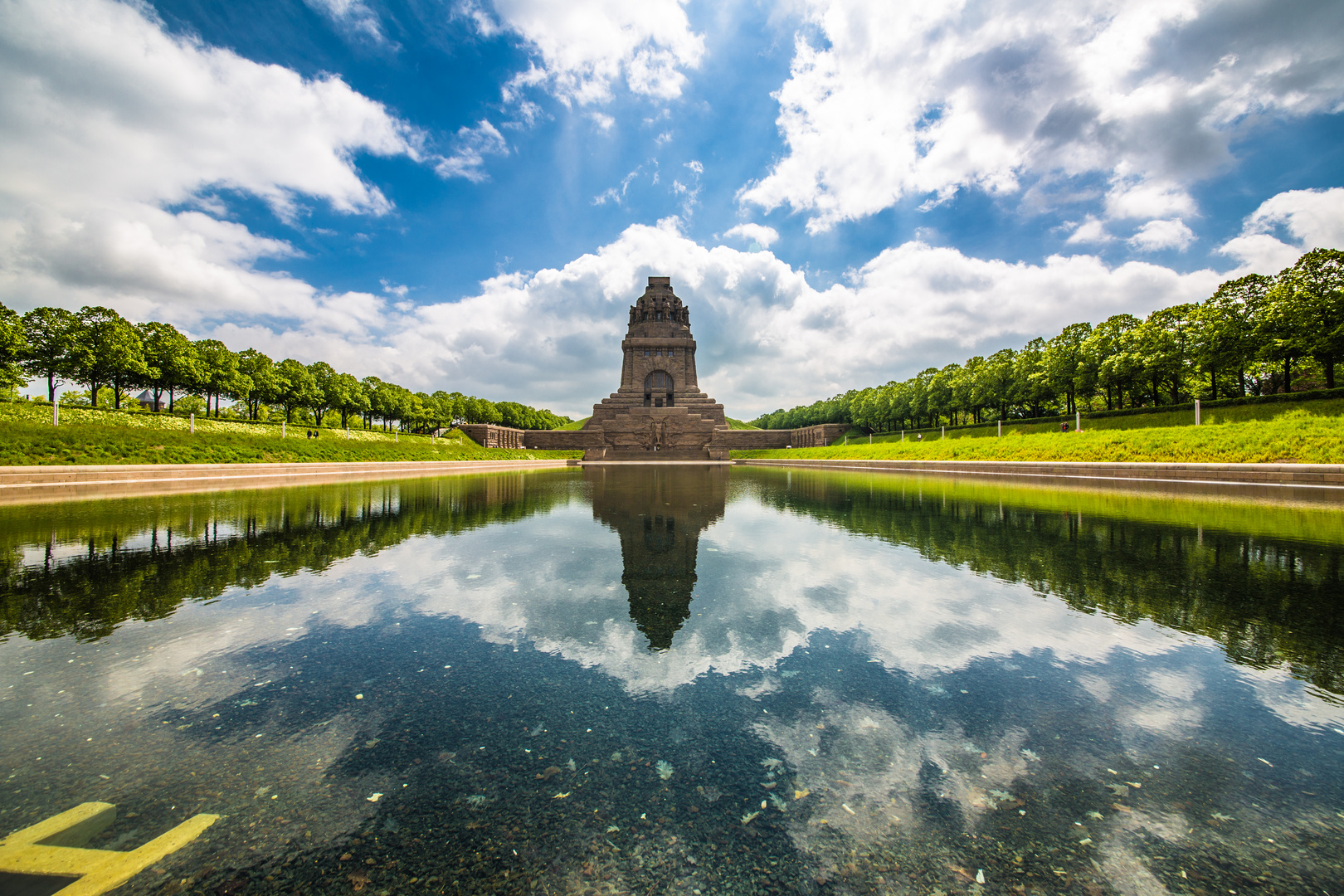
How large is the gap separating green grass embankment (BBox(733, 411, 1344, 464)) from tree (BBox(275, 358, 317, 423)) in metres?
51.5

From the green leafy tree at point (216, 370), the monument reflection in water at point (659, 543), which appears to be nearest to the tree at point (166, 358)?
the green leafy tree at point (216, 370)

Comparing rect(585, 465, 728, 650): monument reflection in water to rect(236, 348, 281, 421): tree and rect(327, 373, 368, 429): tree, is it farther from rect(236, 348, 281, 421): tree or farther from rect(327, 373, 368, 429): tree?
rect(327, 373, 368, 429): tree

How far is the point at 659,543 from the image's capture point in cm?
671

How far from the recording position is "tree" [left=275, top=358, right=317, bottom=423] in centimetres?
4462

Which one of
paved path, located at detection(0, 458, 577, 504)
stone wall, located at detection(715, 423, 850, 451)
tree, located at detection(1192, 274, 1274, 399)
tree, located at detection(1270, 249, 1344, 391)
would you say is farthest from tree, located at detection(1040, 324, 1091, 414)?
paved path, located at detection(0, 458, 577, 504)

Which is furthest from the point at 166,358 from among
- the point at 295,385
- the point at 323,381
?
the point at 323,381

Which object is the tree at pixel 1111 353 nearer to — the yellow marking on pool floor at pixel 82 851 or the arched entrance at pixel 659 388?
the arched entrance at pixel 659 388

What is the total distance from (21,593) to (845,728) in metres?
6.65

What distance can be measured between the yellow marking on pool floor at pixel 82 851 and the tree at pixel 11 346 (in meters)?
40.7

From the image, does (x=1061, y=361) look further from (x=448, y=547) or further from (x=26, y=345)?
(x=26, y=345)

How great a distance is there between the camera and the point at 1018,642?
3309 millimetres

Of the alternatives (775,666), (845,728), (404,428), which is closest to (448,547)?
(775,666)

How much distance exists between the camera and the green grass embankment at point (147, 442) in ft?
56.0

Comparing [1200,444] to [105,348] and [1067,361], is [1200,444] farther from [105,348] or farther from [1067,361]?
[105,348]
